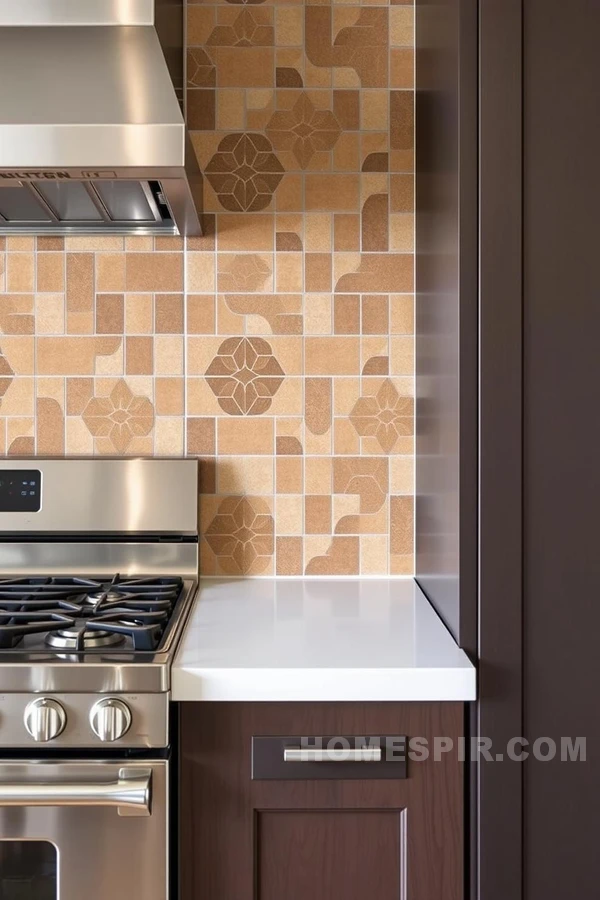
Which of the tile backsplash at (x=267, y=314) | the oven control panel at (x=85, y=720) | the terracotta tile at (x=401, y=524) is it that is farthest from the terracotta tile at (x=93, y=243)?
the oven control panel at (x=85, y=720)

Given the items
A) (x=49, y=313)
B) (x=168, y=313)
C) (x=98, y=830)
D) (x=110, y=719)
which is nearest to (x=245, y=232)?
(x=168, y=313)

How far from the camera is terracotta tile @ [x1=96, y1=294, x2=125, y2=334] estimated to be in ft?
5.26

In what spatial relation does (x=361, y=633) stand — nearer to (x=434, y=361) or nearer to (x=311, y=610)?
(x=311, y=610)

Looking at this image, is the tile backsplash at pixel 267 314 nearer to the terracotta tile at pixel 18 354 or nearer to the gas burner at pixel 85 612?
the terracotta tile at pixel 18 354

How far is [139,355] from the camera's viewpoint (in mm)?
1610

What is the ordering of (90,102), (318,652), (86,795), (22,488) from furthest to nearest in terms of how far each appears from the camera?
(22,488), (90,102), (318,652), (86,795)

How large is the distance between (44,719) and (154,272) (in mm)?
940

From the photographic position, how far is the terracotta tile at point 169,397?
161 cm

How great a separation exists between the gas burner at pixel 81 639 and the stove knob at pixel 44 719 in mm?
89

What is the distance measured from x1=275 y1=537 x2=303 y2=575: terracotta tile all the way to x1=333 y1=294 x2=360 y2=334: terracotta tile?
45 cm

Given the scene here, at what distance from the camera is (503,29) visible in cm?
112

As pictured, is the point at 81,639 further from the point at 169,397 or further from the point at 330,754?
the point at 169,397

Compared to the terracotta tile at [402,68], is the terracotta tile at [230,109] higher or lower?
lower

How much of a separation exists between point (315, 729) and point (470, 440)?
1.53ft
